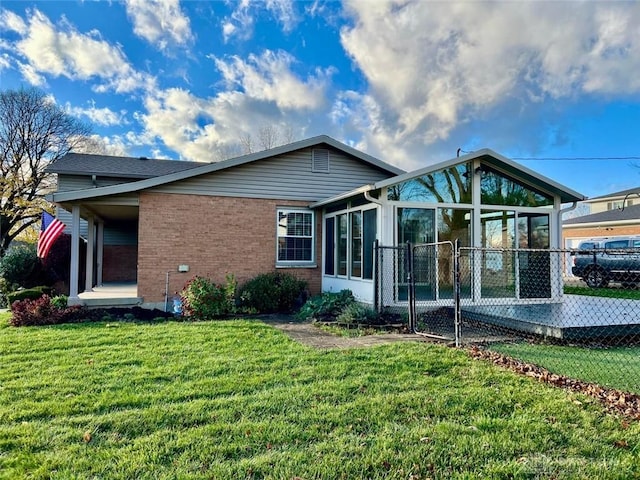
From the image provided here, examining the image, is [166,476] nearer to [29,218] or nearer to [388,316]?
[388,316]

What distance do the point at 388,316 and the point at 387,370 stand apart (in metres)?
3.62

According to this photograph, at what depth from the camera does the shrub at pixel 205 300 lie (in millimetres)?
9008

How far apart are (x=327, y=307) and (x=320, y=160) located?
474 cm

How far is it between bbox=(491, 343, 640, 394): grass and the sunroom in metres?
2.55

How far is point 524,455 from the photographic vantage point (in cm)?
294

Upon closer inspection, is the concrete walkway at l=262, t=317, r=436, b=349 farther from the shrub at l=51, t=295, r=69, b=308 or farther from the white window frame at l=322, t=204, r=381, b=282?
the shrub at l=51, t=295, r=69, b=308

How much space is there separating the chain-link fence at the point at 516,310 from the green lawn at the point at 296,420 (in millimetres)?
1482

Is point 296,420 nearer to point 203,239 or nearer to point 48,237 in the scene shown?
point 203,239

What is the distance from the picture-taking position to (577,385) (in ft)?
14.6

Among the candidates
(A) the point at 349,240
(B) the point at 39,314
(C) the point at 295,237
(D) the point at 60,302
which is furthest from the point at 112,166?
(A) the point at 349,240

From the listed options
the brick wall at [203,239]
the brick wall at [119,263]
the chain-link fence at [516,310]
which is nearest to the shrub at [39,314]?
the brick wall at [203,239]

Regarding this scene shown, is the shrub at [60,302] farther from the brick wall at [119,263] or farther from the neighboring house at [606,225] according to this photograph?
the neighboring house at [606,225]

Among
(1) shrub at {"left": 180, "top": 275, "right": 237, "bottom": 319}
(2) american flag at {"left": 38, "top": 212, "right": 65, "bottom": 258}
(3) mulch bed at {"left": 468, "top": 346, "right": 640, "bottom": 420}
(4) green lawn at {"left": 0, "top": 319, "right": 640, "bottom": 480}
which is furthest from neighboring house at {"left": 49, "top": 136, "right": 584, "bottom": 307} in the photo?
(4) green lawn at {"left": 0, "top": 319, "right": 640, "bottom": 480}

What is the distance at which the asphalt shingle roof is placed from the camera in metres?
13.4
